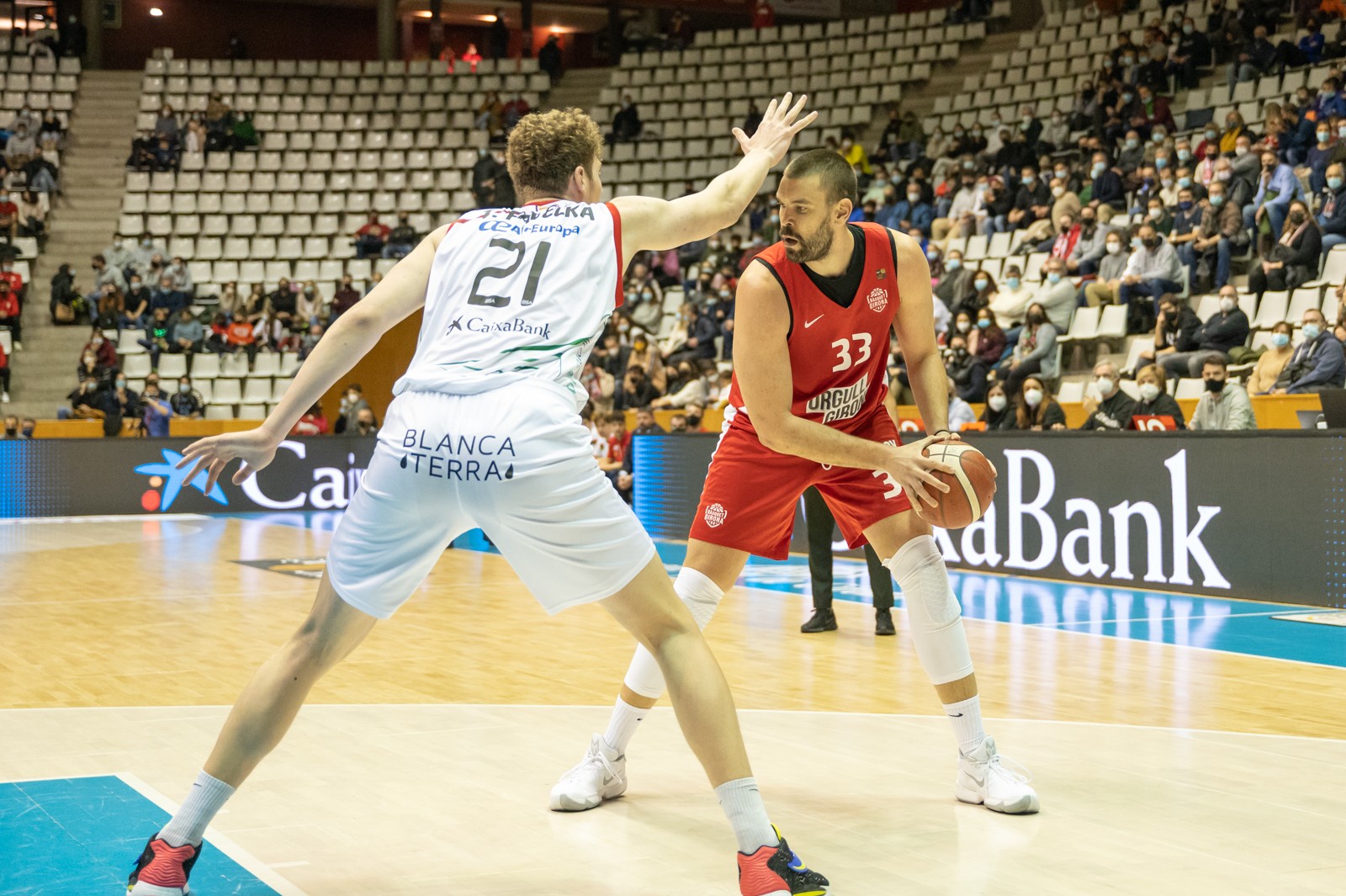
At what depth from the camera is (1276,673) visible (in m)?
6.58

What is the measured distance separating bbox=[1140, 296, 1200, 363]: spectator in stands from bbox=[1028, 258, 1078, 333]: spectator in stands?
150 centimetres

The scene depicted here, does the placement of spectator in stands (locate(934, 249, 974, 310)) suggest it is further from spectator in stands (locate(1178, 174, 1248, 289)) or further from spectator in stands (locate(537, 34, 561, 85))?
spectator in stands (locate(537, 34, 561, 85))

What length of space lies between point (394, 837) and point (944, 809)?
1546 millimetres

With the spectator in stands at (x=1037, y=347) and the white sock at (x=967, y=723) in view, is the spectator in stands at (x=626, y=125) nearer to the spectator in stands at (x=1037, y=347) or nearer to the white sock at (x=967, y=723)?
the spectator in stands at (x=1037, y=347)

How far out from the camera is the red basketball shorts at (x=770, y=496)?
4426 mm

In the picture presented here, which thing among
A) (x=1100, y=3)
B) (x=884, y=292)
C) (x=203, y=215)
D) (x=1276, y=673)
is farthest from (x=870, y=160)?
(x=884, y=292)

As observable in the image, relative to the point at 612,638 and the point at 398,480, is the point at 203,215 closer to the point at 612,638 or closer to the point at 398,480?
the point at 612,638

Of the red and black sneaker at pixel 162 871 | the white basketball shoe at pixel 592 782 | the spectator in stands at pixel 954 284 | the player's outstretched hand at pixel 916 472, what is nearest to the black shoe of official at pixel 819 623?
the white basketball shoe at pixel 592 782

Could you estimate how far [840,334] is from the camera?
4.37 m

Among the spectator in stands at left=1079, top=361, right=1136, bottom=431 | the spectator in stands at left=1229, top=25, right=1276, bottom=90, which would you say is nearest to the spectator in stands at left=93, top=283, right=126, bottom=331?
the spectator in stands at left=1079, top=361, right=1136, bottom=431

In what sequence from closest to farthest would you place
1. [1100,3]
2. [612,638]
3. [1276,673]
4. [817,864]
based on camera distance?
[817,864] → [1276,673] → [612,638] → [1100,3]

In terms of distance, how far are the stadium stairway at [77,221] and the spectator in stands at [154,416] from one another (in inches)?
111

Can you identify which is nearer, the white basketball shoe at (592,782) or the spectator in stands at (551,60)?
the white basketball shoe at (592,782)

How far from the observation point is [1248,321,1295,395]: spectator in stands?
12.1m
